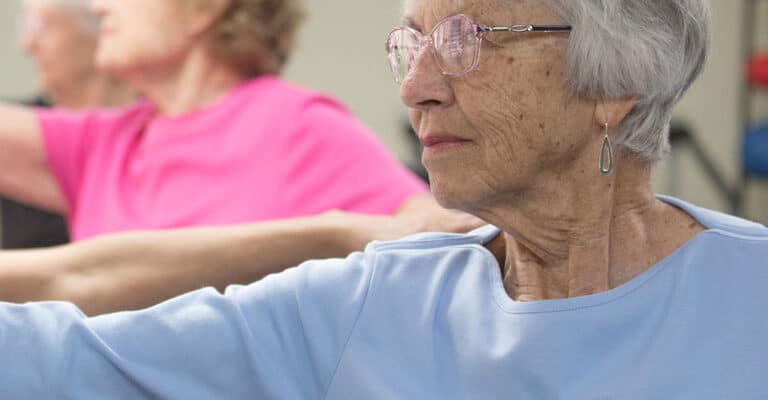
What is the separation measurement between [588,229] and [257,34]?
1.23 m

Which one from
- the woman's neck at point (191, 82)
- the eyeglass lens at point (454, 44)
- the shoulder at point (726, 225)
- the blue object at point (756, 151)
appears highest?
the eyeglass lens at point (454, 44)

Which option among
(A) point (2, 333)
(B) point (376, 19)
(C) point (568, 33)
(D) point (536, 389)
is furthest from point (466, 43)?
(B) point (376, 19)

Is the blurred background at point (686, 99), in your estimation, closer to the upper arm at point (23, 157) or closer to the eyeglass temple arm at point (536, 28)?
the upper arm at point (23, 157)

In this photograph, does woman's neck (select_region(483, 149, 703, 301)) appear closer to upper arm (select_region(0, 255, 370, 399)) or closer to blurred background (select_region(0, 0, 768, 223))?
upper arm (select_region(0, 255, 370, 399))

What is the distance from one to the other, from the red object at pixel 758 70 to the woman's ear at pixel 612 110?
4193 mm

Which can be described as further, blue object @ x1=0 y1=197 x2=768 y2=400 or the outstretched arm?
the outstretched arm

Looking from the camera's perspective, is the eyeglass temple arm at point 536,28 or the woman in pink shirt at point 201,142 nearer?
the eyeglass temple arm at point 536,28

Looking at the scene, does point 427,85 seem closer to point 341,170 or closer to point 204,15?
point 341,170

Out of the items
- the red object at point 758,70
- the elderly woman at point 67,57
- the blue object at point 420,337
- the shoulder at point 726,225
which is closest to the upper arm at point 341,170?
the blue object at point 420,337

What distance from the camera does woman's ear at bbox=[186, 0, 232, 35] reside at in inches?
94.3

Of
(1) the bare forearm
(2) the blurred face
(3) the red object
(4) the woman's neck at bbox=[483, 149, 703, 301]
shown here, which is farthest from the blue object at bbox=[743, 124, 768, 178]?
(4) the woman's neck at bbox=[483, 149, 703, 301]

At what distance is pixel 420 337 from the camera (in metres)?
1.36

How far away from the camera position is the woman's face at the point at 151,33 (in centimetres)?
239

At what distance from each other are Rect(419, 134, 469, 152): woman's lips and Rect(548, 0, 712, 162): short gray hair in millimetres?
155
